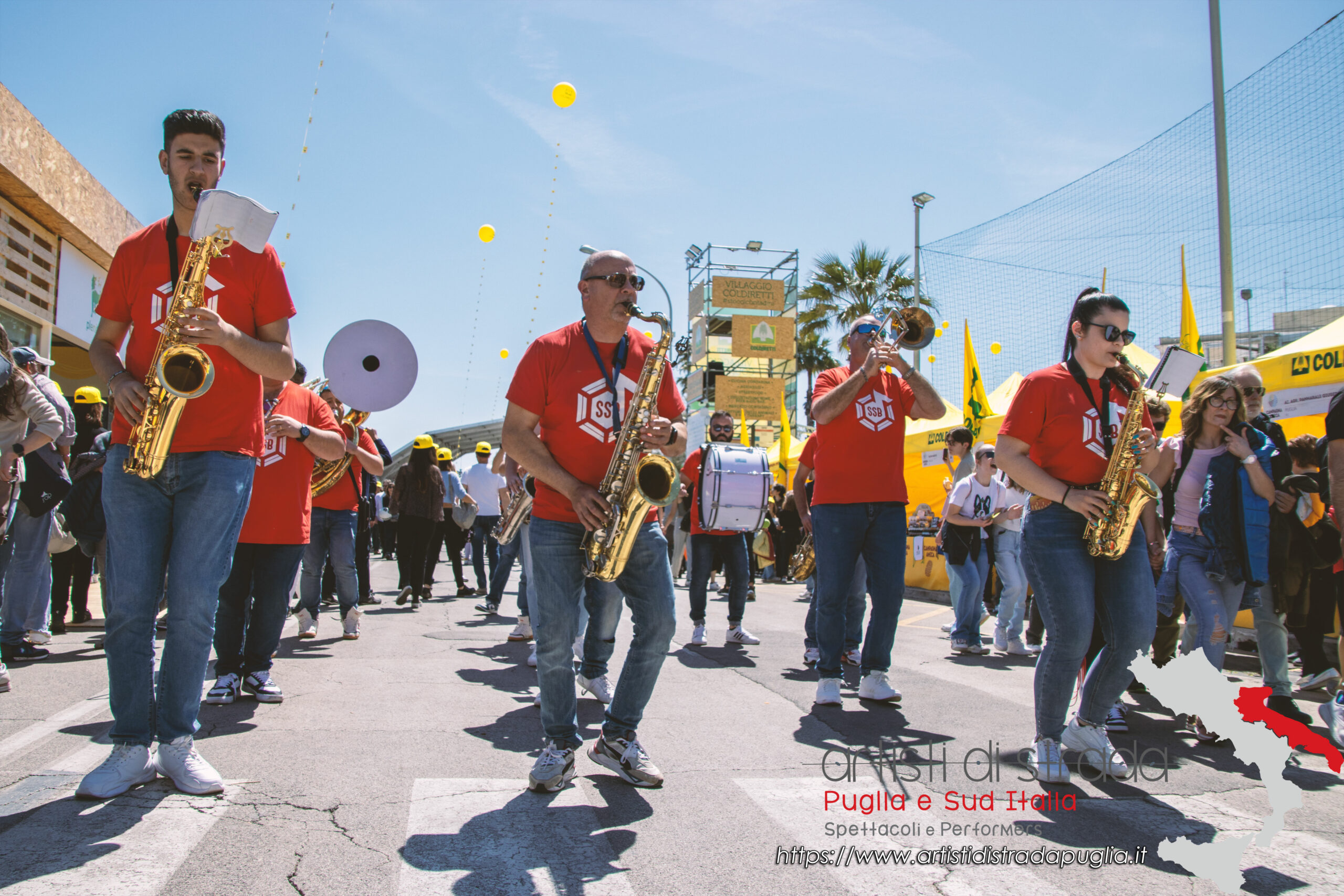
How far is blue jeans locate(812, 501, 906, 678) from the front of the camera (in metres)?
5.16

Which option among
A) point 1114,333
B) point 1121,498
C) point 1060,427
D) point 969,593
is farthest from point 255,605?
point 969,593

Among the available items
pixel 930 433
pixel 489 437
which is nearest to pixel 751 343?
pixel 489 437

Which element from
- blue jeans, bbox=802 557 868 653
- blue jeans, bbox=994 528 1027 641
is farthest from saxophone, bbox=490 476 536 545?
blue jeans, bbox=994 528 1027 641

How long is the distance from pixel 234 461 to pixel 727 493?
4.83m

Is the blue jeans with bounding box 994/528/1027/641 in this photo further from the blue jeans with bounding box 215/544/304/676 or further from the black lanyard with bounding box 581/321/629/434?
the blue jeans with bounding box 215/544/304/676

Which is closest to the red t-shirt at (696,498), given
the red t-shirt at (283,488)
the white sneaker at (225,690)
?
the red t-shirt at (283,488)

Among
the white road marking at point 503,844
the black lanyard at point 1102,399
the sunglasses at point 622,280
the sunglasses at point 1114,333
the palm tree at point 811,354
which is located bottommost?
the white road marking at point 503,844

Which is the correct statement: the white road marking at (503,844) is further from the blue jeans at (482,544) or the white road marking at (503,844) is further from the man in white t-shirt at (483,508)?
the man in white t-shirt at (483,508)

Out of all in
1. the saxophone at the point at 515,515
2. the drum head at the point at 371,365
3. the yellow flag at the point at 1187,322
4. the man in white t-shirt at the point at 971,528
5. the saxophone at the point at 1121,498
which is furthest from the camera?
the yellow flag at the point at 1187,322

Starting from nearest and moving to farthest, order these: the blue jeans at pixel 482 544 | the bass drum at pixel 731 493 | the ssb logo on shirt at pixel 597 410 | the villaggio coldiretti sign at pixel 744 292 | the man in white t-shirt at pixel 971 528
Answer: the ssb logo on shirt at pixel 597 410 → the bass drum at pixel 731 493 → the man in white t-shirt at pixel 971 528 → the blue jeans at pixel 482 544 → the villaggio coldiretti sign at pixel 744 292

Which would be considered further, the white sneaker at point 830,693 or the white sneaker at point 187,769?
the white sneaker at point 830,693

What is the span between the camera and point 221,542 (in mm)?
3324

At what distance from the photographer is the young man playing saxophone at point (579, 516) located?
3.48 m

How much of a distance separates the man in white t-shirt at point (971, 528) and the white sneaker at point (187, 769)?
611cm
